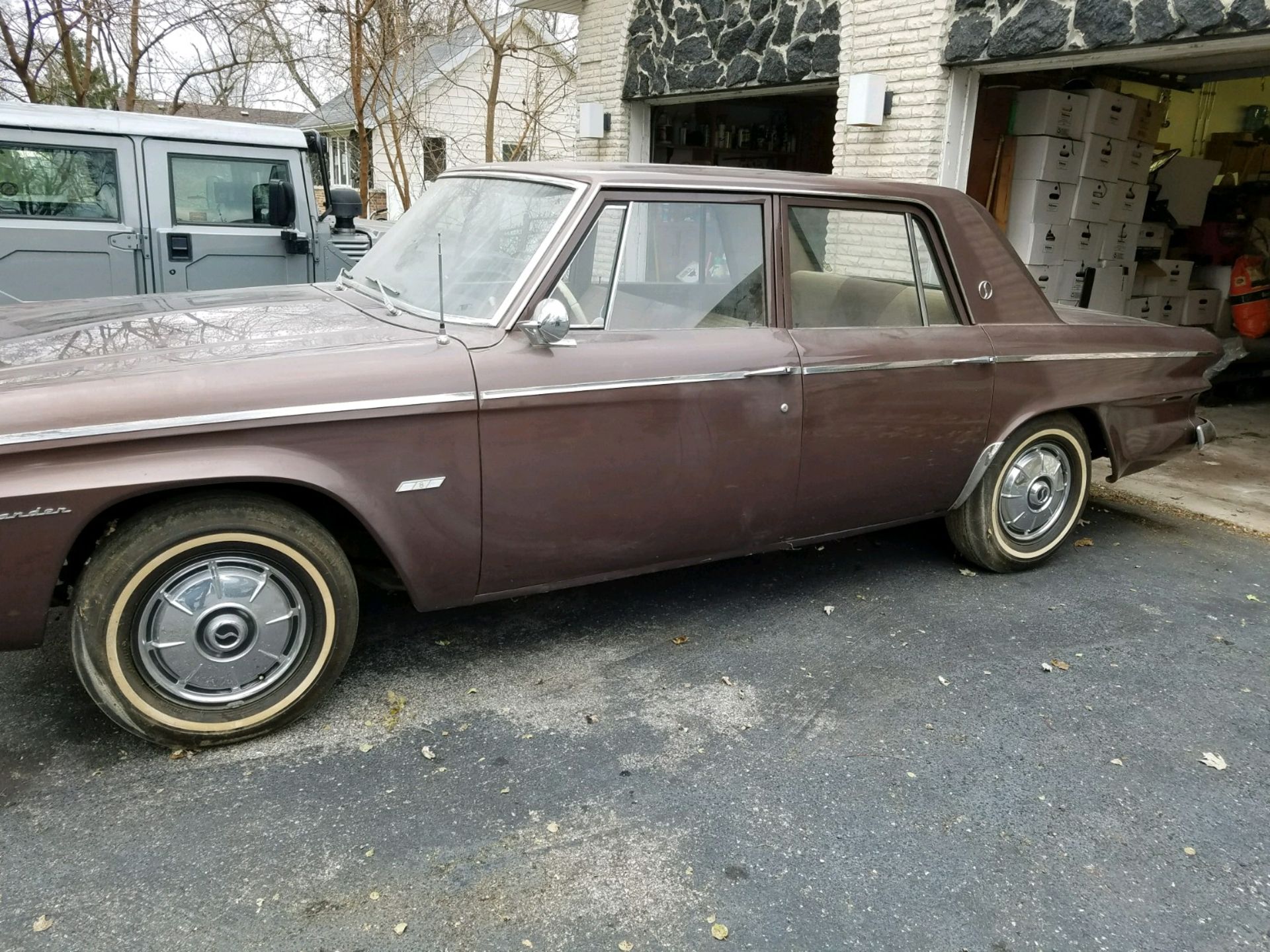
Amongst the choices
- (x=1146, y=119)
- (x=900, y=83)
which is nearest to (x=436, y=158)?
(x=900, y=83)

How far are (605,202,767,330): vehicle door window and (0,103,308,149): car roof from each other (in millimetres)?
4803

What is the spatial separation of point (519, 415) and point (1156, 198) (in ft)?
29.7

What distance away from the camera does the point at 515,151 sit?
14.0m

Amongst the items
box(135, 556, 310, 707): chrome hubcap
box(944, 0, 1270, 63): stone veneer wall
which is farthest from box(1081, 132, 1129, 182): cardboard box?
box(135, 556, 310, 707): chrome hubcap

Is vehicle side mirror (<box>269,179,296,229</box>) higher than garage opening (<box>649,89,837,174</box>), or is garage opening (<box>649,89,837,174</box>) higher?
garage opening (<box>649,89,837,174</box>)

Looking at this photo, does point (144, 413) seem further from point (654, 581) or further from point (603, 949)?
point (654, 581)

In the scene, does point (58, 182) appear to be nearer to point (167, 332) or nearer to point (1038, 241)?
point (167, 332)

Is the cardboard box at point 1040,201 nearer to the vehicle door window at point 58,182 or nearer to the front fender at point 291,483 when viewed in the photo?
the front fender at point 291,483

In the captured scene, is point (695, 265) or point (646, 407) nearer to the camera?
point (646, 407)

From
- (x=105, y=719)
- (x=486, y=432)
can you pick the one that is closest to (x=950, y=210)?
(x=486, y=432)

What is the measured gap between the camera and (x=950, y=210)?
4.07m

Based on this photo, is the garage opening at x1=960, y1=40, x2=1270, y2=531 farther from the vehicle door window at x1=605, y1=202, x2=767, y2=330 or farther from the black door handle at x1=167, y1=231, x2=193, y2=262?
the black door handle at x1=167, y1=231, x2=193, y2=262

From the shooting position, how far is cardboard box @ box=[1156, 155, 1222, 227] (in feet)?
31.8

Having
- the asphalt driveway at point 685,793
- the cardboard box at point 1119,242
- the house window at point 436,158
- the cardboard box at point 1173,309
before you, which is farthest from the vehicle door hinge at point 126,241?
the house window at point 436,158
